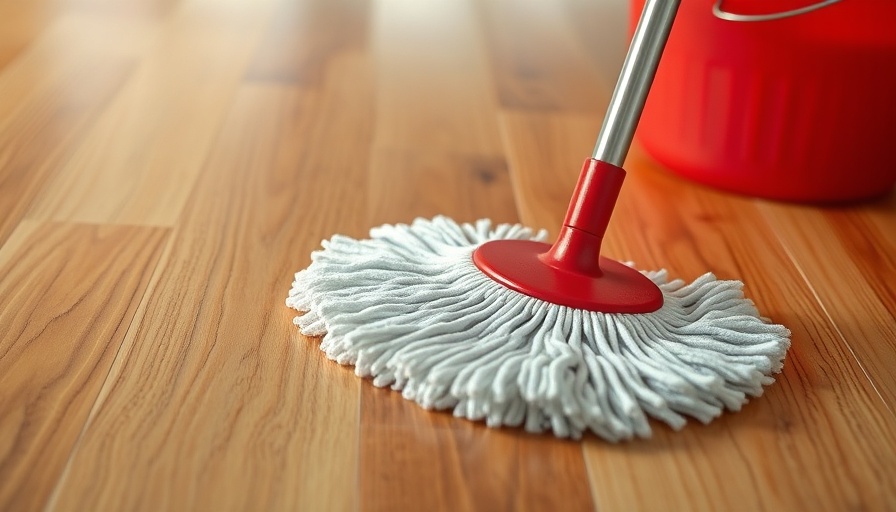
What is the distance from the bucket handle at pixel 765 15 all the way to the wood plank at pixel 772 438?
235 mm

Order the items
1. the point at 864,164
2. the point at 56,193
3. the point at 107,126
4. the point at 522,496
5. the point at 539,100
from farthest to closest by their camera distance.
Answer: the point at 539,100 < the point at 107,126 < the point at 864,164 < the point at 56,193 < the point at 522,496

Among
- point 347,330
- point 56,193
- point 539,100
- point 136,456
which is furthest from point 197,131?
point 136,456

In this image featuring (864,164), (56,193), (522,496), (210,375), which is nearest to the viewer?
(522,496)

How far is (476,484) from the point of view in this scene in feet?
2.31

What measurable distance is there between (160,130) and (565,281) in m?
0.69

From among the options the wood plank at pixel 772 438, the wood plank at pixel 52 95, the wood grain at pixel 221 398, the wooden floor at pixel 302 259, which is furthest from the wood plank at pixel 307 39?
the wood plank at pixel 772 438

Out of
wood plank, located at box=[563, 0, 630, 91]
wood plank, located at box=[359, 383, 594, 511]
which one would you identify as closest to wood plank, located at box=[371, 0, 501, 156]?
wood plank, located at box=[563, 0, 630, 91]

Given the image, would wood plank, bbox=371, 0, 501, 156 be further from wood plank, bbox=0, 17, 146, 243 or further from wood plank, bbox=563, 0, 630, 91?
wood plank, bbox=0, 17, 146, 243

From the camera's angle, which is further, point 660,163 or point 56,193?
point 660,163

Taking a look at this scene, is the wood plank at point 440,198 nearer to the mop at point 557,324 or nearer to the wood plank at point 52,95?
the mop at point 557,324

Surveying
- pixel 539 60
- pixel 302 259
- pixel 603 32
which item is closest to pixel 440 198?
pixel 302 259

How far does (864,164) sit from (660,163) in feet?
0.82

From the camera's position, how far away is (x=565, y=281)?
2.90ft

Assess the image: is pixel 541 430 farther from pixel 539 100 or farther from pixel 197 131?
pixel 539 100
